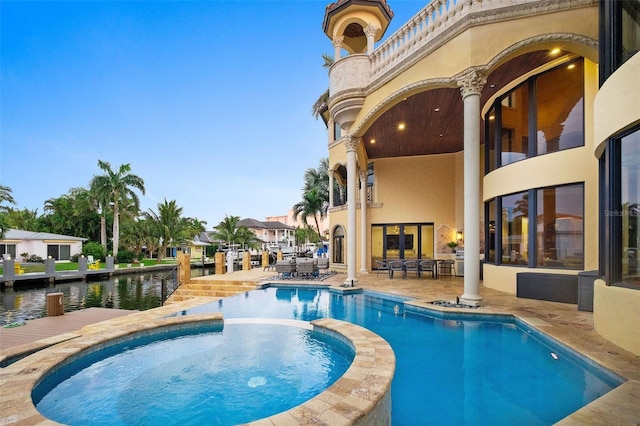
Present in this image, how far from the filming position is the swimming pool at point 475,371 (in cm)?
335

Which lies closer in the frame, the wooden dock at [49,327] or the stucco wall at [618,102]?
the stucco wall at [618,102]

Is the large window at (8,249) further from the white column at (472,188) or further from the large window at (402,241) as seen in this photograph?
the white column at (472,188)

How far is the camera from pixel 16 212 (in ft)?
137

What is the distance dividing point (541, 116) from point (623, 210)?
510 centimetres

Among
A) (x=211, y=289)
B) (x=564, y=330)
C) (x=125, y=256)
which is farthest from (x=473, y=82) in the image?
(x=125, y=256)

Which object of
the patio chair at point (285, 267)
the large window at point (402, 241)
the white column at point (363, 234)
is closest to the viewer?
the patio chair at point (285, 267)

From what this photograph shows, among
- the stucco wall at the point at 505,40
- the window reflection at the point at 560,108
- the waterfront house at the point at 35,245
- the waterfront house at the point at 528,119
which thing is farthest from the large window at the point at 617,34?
the waterfront house at the point at 35,245

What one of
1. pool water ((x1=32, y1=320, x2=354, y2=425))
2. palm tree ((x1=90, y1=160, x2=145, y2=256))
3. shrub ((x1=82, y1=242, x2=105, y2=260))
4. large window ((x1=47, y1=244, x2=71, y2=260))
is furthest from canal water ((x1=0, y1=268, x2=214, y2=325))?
large window ((x1=47, y1=244, x2=71, y2=260))

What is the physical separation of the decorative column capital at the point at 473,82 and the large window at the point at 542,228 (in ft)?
11.5

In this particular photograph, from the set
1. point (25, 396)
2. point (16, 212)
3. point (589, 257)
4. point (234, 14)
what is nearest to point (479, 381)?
point (25, 396)

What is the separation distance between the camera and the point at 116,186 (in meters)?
30.1

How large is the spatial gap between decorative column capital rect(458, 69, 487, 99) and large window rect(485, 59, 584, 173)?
2482 mm

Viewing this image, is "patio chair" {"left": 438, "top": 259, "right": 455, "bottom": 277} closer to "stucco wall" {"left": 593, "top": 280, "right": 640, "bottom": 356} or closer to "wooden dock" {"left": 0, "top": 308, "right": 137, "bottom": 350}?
"stucco wall" {"left": 593, "top": 280, "right": 640, "bottom": 356}

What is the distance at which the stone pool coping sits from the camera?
2557 millimetres
